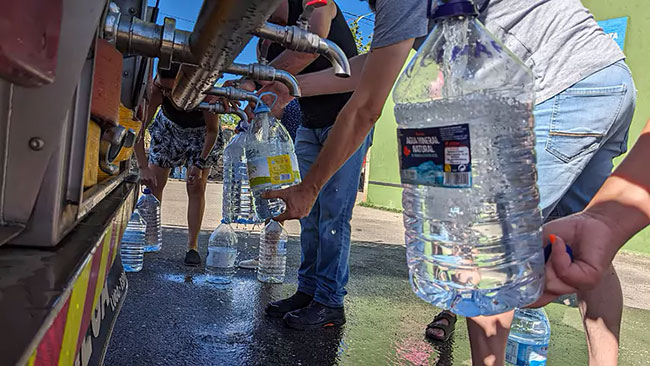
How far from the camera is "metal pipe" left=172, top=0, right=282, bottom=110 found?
30.9 inches

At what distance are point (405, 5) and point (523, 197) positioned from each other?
0.84 meters

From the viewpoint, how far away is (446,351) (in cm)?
Result: 289

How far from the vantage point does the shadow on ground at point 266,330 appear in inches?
100

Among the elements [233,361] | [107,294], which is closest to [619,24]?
[233,361]

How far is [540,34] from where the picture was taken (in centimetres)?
192

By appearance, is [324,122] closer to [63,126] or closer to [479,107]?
[479,107]

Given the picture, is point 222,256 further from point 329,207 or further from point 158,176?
point 329,207

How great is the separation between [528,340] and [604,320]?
475 mm

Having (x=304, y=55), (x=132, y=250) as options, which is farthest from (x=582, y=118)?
(x=132, y=250)

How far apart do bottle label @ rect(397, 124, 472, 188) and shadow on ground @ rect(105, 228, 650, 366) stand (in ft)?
5.35

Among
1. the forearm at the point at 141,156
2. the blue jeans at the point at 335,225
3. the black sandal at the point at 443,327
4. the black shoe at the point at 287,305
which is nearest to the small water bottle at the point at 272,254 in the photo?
the black shoe at the point at 287,305

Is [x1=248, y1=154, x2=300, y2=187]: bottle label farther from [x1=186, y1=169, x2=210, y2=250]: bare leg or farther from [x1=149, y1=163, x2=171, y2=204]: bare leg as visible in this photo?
[x1=149, y1=163, x2=171, y2=204]: bare leg

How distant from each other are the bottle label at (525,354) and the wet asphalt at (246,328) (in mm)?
405

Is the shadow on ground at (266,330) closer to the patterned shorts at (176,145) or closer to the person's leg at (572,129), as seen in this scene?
the patterned shorts at (176,145)
